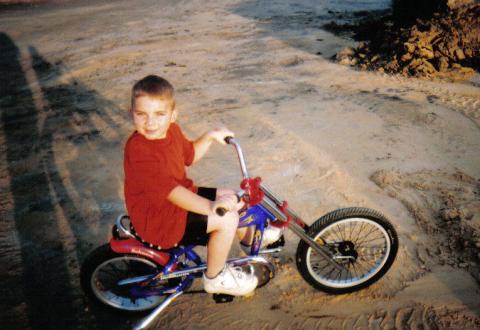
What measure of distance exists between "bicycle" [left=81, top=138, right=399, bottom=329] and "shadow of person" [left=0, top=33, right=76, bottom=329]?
46 centimetres

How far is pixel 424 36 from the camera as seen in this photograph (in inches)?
300

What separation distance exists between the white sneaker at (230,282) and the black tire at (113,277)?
386mm

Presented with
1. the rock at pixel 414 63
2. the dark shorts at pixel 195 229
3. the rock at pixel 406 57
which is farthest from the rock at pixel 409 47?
the dark shorts at pixel 195 229

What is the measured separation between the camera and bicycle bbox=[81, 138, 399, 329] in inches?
91.0

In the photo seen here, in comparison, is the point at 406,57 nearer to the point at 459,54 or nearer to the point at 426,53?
the point at 426,53

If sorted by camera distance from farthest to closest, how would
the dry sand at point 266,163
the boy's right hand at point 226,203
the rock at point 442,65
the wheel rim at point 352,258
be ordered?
the rock at point 442,65, the dry sand at point 266,163, the wheel rim at point 352,258, the boy's right hand at point 226,203

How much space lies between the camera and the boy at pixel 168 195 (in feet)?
6.56

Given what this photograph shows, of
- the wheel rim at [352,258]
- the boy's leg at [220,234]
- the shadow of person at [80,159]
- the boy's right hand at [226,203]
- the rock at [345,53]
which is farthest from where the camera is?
the rock at [345,53]

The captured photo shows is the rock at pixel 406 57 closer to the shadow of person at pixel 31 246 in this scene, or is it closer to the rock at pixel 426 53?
the rock at pixel 426 53

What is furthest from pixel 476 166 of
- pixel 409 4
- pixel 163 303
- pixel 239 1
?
pixel 239 1

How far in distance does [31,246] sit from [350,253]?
316 centimetres

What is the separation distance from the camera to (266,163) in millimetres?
4609

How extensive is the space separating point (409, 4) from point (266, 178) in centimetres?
771

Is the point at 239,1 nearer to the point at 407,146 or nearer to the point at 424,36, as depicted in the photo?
the point at 424,36
